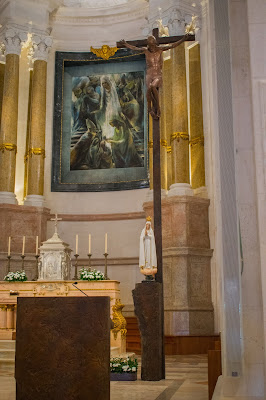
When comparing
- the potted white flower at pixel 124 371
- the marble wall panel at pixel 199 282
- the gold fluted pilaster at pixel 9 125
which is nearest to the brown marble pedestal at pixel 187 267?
the marble wall panel at pixel 199 282

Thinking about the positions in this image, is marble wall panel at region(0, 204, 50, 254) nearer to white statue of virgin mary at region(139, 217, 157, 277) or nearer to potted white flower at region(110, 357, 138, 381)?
white statue of virgin mary at region(139, 217, 157, 277)

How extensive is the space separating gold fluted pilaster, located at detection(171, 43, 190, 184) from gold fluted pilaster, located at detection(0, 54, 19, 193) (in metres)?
4.47

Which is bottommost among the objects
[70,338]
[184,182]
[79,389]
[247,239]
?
[79,389]

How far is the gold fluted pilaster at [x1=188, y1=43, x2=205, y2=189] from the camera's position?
47.1 feet

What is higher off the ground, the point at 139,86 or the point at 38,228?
the point at 139,86

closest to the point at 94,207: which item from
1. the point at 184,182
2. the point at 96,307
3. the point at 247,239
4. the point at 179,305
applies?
the point at 184,182

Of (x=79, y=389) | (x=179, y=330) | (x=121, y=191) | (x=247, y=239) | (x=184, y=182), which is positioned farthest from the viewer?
(x=121, y=191)

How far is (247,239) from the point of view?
5.58 m

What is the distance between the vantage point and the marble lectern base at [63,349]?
4289 mm

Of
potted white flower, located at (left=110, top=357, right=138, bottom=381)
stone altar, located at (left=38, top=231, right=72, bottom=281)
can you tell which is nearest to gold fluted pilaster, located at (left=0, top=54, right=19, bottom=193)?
stone altar, located at (left=38, top=231, right=72, bottom=281)

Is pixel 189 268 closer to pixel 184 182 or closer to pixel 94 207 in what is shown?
pixel 184 182

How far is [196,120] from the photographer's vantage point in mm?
14680

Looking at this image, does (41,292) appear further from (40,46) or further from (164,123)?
(40,46)

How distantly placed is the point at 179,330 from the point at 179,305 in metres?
0.58
